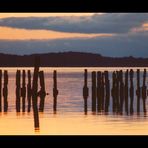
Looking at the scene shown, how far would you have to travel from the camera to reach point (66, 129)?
64.3ft
